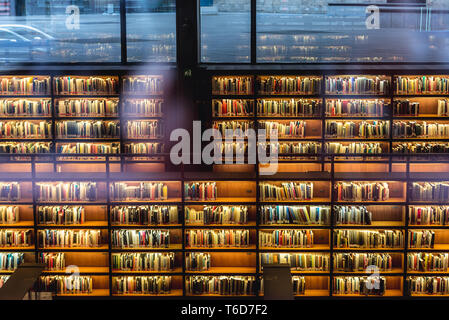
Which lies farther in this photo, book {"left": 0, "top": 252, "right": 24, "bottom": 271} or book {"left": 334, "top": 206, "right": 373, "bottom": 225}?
book {"left": 0, "top": 252, "right": 24, "bottom": 271}

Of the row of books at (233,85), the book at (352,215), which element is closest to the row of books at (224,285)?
the book at (352,215)

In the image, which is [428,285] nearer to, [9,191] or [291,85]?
[291,85]

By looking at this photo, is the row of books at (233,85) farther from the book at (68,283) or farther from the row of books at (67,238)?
the book at (68,283)

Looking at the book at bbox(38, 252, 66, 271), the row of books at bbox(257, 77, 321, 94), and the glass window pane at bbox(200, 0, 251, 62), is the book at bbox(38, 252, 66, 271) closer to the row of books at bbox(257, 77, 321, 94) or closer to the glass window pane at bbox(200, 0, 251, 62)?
the row of books at bbox(257, 77, 321, 94)

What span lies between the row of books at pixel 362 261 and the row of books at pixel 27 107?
18.4ft

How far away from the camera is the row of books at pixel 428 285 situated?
239 inches

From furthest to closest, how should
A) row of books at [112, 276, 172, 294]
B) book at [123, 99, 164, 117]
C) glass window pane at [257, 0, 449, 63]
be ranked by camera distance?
glass window pane at [257, 0, 449, 63] < book at [123, 99, 164, 117] < row of books at [112, 276, 172, 294]

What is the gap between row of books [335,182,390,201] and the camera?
236 inches

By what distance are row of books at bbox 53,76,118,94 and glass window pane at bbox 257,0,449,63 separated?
2.92 m

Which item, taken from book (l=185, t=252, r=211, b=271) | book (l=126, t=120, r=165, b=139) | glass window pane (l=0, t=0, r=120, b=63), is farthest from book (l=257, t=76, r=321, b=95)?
book (l=185, t=252, r=211, b=271)

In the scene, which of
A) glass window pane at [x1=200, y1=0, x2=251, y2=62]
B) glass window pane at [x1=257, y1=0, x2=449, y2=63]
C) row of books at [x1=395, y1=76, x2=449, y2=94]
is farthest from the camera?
glass window pane at [x1=257, y1=0, x2=449, y2=63]
